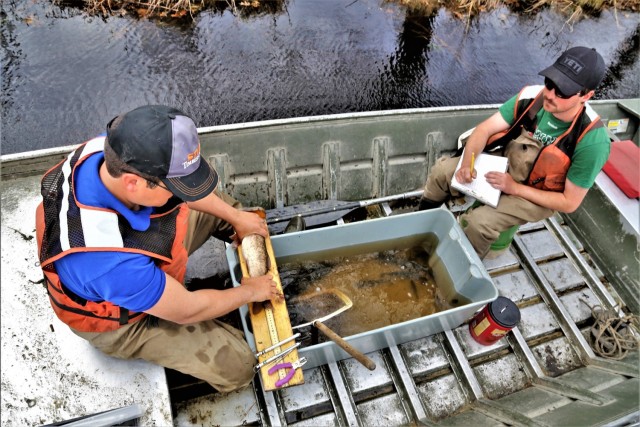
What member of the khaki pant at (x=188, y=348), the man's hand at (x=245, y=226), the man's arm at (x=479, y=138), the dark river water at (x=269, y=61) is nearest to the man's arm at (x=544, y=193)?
the man's arm at (x=479, y=138)

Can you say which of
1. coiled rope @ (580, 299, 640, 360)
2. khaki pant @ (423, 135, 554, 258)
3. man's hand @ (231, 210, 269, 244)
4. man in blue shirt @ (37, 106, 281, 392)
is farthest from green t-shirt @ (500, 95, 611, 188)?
man in blue shirt @ (37, 106, 281, 392)

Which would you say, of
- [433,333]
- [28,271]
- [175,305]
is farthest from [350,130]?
[28,271]

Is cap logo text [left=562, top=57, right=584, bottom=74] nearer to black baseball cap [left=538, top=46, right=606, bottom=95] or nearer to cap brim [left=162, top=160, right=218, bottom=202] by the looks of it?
black baseball cap [left=538, top=46, right=606, bottom=95]

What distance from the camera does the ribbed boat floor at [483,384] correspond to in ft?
8.60

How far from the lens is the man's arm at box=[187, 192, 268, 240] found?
2668mm

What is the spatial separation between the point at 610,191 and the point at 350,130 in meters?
2.24

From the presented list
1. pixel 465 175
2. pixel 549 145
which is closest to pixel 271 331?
pixel 465 175

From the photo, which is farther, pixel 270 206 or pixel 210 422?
pixel 270 206

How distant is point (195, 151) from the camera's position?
6.37ft

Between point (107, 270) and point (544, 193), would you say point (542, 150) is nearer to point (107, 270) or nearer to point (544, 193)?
point (544, 193)

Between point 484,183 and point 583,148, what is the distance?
0.66 m

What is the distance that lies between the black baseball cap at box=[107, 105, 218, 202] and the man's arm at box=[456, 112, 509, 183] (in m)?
2.02

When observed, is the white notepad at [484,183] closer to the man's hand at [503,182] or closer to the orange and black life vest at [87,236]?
the man's hand at [503,182]

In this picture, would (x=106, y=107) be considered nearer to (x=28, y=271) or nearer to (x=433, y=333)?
(x=28, y=271)
